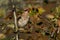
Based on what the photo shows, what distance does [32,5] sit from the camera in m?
4.75

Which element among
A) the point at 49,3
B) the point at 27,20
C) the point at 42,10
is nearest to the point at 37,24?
the point at 27,20

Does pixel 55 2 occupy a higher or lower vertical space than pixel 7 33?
higher

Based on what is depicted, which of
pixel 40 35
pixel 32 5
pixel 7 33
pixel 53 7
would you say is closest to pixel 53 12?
pixel 53 7

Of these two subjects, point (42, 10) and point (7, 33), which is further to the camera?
point (42, 10)

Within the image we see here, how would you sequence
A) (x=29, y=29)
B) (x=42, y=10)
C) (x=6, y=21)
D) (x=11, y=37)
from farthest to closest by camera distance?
(x=42, y=10)
(x=6, y=21)
(x=29, y=29)
(x=11, y=37)

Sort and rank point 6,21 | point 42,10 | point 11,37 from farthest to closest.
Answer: point 42,10 → point 6,21 → point 11,37

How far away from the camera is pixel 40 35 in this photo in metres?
3.85

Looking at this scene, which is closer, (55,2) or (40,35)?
(40,35)

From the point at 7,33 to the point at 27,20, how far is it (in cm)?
49

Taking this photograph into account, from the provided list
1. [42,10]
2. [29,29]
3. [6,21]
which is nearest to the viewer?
[29,29]

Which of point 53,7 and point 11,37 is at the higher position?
point 53,7

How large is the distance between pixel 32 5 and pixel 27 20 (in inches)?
27.3

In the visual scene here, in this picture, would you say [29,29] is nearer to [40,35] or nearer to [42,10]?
[40,35]

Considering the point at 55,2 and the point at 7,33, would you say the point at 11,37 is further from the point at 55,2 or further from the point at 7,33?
the point at 55,2
